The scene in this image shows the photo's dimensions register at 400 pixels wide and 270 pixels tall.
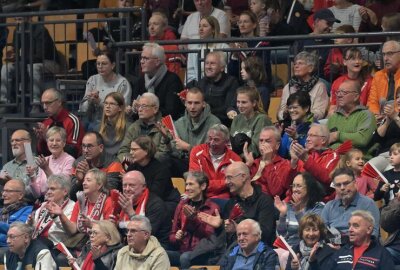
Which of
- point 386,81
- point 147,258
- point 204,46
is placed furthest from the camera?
point 204,46

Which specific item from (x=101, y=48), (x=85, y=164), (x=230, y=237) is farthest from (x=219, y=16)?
(x=230, y=237)

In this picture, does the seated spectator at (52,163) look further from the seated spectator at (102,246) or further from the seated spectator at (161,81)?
the seated spectator at (102,246)

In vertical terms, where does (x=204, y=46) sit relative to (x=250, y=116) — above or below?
above

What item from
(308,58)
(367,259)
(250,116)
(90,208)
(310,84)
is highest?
(308,58)

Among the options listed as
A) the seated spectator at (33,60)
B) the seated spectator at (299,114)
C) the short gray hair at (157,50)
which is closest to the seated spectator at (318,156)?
the seated spectator at (299,114)

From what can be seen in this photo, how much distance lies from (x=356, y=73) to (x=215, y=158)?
6.36 ft

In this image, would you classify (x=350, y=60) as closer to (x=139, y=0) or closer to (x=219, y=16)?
(x=219, y=16)

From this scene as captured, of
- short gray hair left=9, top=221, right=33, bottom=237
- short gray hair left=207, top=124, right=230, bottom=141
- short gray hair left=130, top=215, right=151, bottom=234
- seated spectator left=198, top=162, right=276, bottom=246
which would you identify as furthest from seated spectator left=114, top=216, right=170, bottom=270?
short gray hair left=207, top=124, right=230, bottom=141

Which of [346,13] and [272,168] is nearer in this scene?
[272,168]

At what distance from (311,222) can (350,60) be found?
126 inches

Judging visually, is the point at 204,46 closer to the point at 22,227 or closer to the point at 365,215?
the point at 22,227

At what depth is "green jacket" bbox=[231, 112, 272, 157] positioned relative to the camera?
70.4ft

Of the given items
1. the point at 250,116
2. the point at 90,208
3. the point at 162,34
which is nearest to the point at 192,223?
the point at 90,208

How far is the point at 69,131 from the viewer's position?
22938 millimetres
